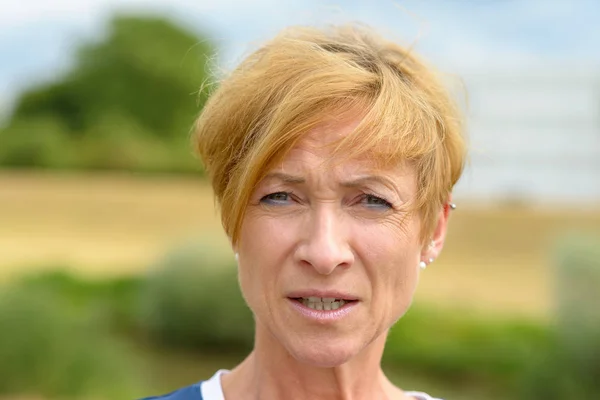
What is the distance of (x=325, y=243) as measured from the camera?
6.12 feet

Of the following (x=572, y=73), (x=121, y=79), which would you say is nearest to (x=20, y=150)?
(x=121, y=79)

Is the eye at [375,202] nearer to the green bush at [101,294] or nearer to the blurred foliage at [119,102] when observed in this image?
the green bush at [101,294]

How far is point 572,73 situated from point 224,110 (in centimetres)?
2807

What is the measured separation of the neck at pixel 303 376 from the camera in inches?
83.0

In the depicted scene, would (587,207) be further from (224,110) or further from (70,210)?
(224,110)

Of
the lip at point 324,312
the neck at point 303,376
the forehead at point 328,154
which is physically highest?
the forehead at point 328,154

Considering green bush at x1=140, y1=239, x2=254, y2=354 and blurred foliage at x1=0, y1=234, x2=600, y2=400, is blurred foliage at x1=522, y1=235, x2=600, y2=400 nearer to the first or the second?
blurred foliage at x1=0, y1=234, x2=600, y2=400

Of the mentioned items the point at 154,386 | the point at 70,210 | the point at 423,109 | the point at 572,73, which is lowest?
the point at 154,386

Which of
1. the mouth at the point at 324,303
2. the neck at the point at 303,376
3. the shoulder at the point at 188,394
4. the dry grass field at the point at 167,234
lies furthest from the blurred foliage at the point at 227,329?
the mouth at the point at 324,303

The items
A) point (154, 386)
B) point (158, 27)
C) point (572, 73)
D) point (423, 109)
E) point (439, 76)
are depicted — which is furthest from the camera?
point (158, 27)

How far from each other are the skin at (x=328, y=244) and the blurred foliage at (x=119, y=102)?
33795 mm

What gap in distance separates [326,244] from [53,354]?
7320 mm

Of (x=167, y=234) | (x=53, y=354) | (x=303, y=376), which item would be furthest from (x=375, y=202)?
(x=167, y=234)

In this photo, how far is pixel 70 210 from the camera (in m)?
18.3
